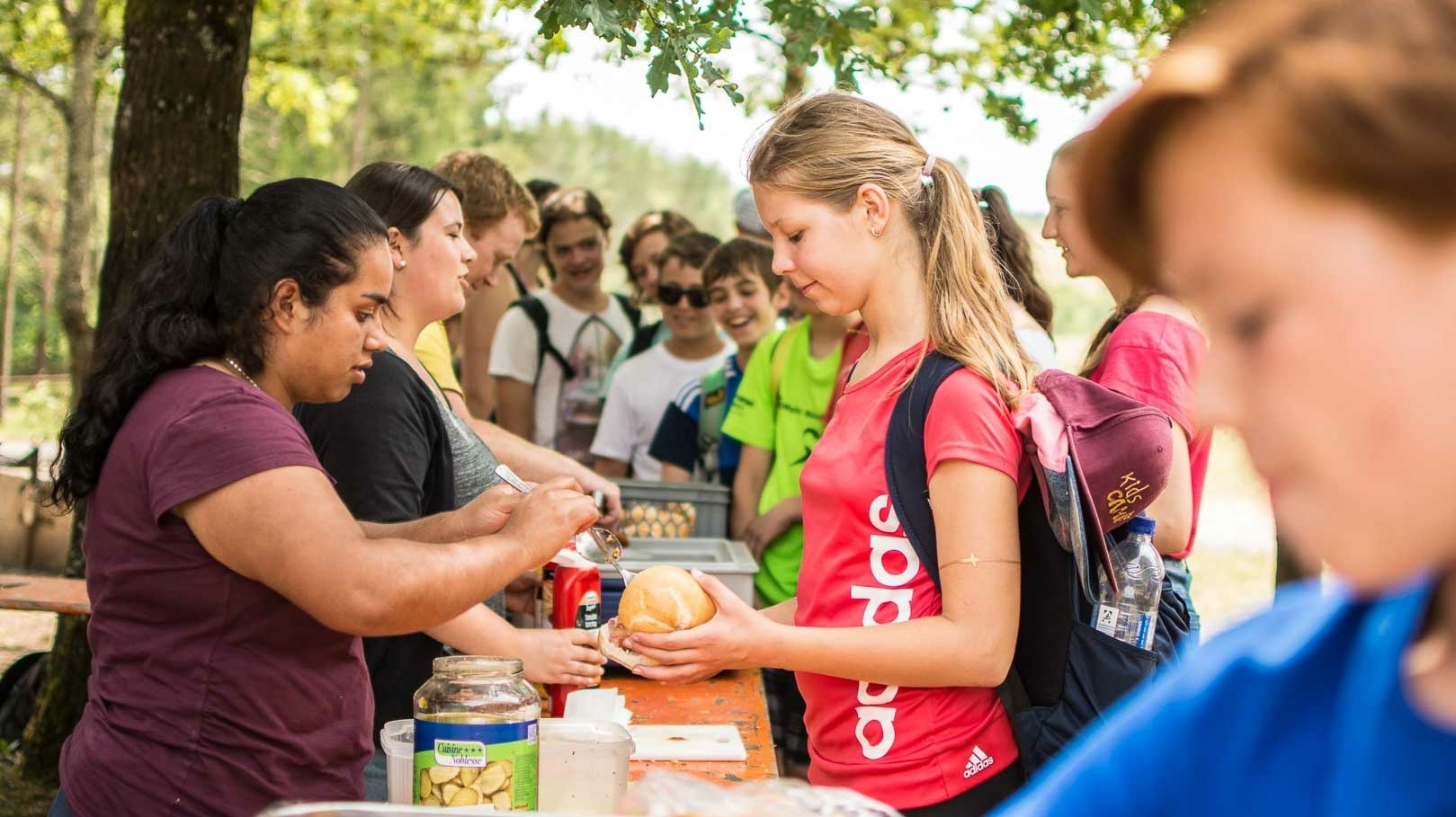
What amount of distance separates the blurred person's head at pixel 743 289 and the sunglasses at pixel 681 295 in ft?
0.48

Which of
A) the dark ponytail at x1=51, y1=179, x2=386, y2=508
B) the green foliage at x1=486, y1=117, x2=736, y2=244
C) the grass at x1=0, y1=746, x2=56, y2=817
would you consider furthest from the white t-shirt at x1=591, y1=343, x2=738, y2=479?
the green foliage at x1=486, y1=117, x2=736, y2=244

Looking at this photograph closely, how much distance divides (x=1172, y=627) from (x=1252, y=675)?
6.25 feet

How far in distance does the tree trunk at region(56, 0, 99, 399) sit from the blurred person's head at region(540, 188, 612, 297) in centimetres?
308

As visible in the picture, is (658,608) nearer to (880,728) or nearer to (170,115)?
(880,728)

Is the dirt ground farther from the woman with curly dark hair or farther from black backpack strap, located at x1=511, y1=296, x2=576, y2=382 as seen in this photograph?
the woman with curly dark hair

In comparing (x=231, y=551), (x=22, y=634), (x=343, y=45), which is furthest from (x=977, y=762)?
(x=343, y=45)

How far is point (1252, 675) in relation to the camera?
2.49ft

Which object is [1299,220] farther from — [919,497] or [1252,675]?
[919,497]

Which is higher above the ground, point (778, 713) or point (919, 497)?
point (919, 497)

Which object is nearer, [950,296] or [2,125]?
[950,296]

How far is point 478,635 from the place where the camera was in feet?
8.28

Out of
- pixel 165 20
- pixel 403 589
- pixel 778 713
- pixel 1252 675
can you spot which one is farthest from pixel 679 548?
pixel 1252 675

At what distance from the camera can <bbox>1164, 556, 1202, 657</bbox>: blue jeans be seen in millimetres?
2615

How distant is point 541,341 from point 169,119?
1968 millimetres
